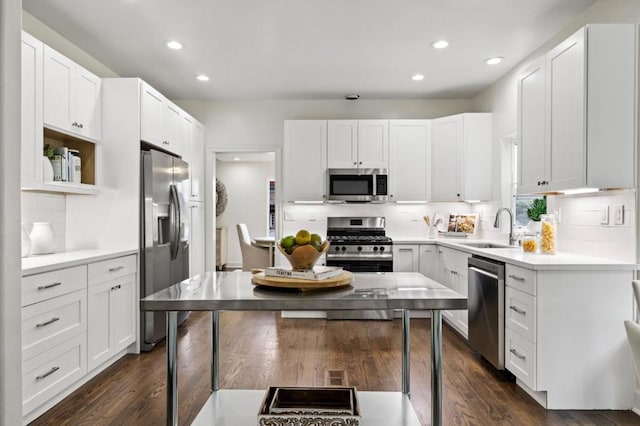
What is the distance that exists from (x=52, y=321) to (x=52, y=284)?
0.72 feet

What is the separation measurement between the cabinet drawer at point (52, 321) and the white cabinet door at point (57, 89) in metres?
1.21

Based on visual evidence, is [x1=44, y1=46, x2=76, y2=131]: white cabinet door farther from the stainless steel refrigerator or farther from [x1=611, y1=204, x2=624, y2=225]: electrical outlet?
[x1=611, y1=204, x2=624, y2=225]: electrical outlet

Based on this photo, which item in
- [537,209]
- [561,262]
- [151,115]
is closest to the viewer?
[561,262]

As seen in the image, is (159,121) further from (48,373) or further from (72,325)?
(48,373)

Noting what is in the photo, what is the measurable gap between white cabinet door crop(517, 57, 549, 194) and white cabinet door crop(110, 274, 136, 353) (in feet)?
10.5

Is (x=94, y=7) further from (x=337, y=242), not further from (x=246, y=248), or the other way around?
(x=246, y=248)

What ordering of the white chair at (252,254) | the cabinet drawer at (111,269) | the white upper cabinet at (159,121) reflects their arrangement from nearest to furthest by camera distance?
the cabinet drawer at (111,269) → the white upper cabinet at (159,121) → the white chair at (252,254)

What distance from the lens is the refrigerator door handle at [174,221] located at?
4.06 meters

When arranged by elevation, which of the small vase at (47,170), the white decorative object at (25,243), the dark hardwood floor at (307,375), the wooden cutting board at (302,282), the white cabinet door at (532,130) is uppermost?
the white cabinet door at (532,130)

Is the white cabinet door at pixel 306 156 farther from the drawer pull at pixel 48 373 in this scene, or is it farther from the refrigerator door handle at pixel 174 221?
the drawer pull at pixel 48 373

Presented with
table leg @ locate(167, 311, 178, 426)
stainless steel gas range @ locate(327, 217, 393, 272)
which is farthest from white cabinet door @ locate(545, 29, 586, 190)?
table leg @ locate(167, 311, 178, 426)

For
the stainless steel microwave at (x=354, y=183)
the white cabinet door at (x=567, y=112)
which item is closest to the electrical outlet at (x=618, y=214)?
the white cabinet door at (x=567, y=112)

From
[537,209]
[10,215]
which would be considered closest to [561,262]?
[537,209]

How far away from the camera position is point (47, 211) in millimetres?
3342
